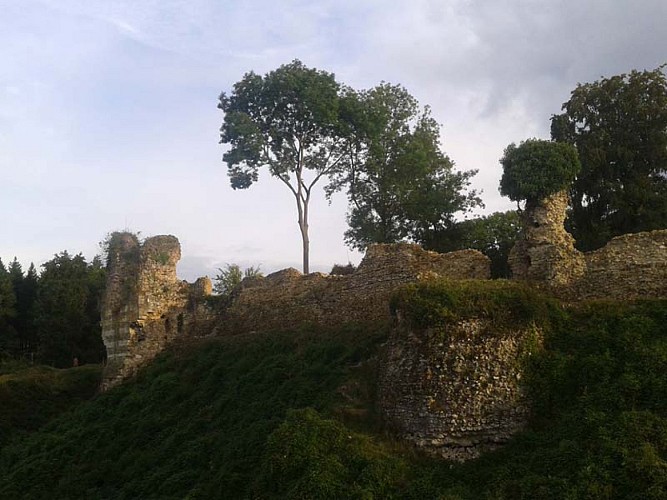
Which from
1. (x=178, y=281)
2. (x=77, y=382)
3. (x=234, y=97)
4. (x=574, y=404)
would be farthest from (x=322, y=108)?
(x=574, y=404)

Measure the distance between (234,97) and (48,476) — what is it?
1568 centimetres

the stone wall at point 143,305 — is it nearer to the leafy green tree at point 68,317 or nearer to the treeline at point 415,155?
the treeline at point 415,155

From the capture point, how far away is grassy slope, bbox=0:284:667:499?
1102cm

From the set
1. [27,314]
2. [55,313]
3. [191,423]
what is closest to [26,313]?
[27,314]

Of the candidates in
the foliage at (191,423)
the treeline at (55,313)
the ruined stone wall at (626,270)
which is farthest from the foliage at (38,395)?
the ruined stone wall at (626,270)

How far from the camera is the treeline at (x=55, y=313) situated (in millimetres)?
37969

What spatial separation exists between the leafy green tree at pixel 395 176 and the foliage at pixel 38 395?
12.0 metres

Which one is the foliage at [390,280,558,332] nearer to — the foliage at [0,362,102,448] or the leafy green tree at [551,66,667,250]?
the leafy green tree at [551,66,667,250]

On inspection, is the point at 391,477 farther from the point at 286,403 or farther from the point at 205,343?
the point at 205,343

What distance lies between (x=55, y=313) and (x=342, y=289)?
24.0m

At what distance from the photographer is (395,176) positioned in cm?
2881

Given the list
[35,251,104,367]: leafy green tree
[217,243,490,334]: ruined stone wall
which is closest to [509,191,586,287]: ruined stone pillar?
[217,243,490,334]: ruined stone wall

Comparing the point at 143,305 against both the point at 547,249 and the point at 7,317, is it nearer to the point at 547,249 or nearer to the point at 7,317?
the point at 547,249

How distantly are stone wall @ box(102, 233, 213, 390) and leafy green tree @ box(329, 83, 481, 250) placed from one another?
8210mm
